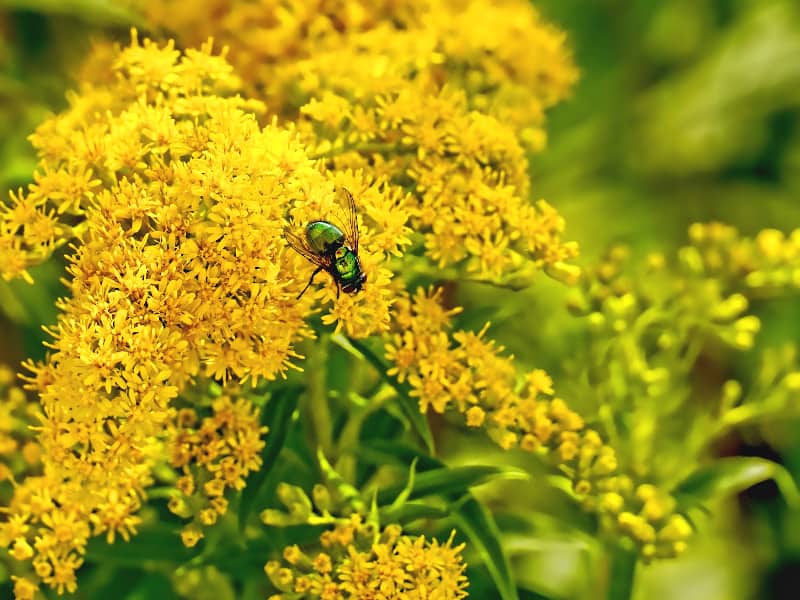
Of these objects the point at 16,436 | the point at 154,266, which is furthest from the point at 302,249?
the point at 16,436

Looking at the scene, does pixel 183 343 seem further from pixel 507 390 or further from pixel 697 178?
pixel 697 178

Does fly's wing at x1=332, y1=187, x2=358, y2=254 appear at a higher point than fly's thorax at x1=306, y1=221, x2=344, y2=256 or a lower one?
higher

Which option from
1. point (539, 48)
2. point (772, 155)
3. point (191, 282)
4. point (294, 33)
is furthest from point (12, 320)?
point (772, 155)

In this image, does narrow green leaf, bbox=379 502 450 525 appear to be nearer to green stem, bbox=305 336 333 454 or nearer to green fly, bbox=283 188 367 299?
green stem, bbox=305 336 333 454

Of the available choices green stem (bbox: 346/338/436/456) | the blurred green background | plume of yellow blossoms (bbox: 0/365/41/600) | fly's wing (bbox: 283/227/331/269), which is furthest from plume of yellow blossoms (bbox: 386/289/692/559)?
the blurred green background

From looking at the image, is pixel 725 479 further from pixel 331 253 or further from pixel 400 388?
pixel 331 253

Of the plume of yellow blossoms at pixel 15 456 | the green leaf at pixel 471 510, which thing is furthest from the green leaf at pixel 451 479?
the plume of yellow blossoms at pixel 15 456
